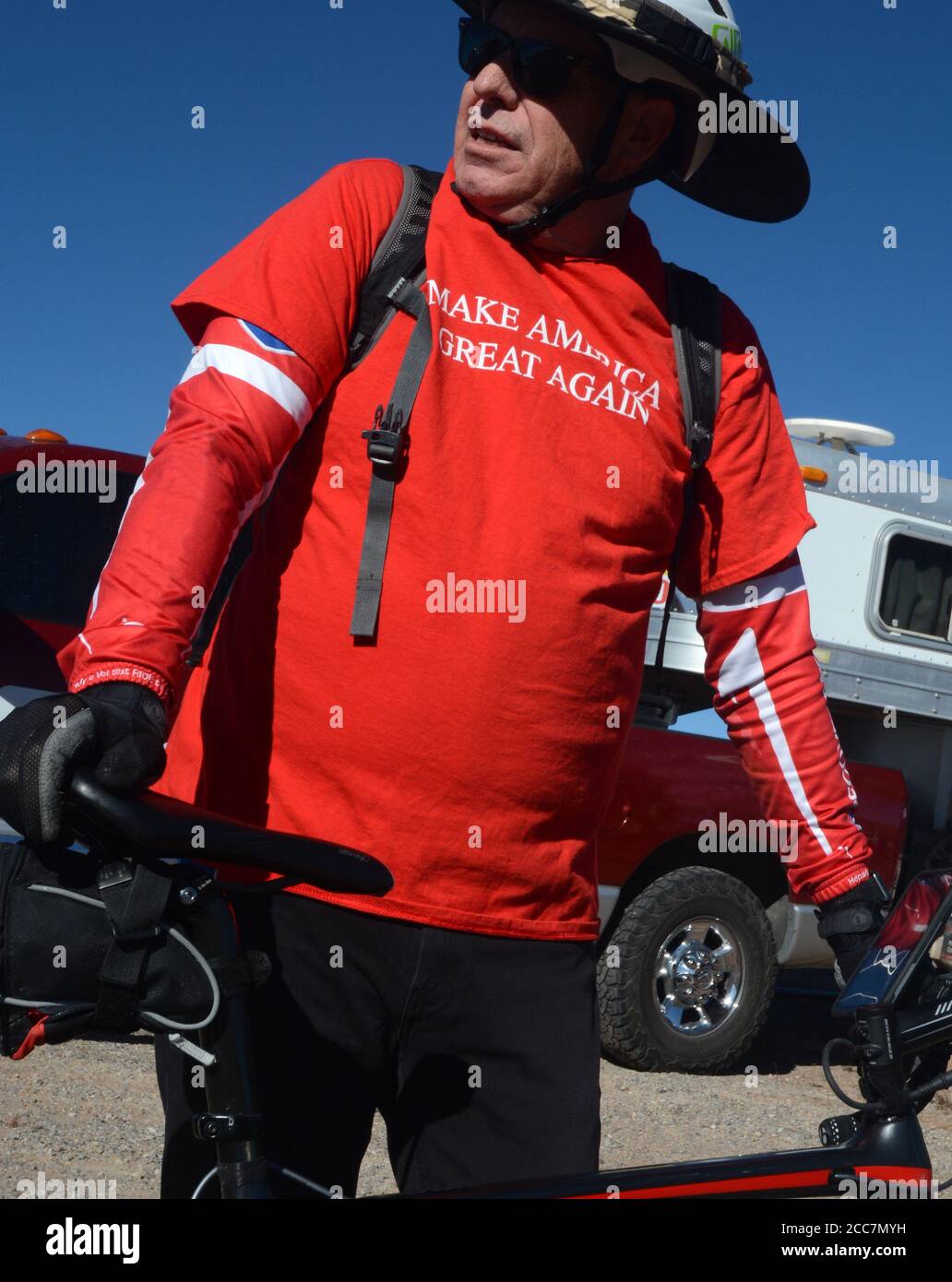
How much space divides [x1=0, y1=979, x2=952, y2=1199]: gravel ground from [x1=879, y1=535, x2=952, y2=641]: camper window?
3125 millimetres

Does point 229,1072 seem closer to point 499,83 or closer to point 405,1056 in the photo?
point 405,1056

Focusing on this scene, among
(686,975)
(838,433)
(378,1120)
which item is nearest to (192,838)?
(378,1120)

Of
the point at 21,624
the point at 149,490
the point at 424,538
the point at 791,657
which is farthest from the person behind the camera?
the point at 21,624

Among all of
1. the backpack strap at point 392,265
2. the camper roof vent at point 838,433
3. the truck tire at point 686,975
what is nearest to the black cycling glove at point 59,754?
the backpack strap at point 392,265

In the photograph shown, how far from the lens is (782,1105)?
19.3 ft

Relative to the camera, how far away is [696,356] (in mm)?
2172

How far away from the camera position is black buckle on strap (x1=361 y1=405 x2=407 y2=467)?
1811 millimetres

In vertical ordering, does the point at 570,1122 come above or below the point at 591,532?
below

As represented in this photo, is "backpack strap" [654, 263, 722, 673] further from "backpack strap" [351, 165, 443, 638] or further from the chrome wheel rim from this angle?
the chrome wheel rim

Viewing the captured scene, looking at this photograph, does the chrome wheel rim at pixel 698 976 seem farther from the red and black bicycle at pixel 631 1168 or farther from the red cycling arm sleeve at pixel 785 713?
the red and black bicycle at pixel 631 1168

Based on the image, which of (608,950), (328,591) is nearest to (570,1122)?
(328,591)

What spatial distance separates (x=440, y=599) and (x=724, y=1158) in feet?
2.56

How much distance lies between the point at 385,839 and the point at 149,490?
551 mm
